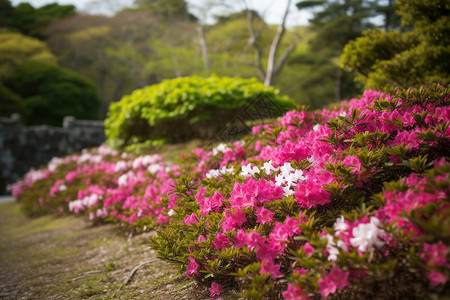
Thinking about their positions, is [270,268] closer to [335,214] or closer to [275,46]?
[335,214]

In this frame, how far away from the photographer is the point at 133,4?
84.4ft

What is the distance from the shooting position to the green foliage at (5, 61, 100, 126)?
1800cm

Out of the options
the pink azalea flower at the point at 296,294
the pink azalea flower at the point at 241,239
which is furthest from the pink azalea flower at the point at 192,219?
the pink azalea flower at the point at 296,294

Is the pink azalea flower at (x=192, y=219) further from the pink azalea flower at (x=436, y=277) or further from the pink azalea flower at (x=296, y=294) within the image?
the pink azalea flower at (x=436, y=277)

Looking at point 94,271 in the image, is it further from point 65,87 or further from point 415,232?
point 65,87

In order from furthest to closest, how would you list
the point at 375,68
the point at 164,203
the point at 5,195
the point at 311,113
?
the point at 5,195 < the point at 375,68 < the point at 311,113 < the point at 164,203

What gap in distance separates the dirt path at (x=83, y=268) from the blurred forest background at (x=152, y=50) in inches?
423

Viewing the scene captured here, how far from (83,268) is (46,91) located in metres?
18.8

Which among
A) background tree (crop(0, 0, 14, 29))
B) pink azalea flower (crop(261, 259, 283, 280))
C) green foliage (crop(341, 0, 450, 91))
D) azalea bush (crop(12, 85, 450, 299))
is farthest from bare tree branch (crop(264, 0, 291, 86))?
background tree (crop(0, 0, 14, 29))

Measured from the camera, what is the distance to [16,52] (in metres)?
19.1

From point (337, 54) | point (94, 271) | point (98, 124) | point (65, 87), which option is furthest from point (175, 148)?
point (65, 87)

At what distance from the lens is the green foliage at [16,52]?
18.3 meters

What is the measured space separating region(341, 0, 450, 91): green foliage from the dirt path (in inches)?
115

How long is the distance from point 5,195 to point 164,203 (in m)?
11.4
